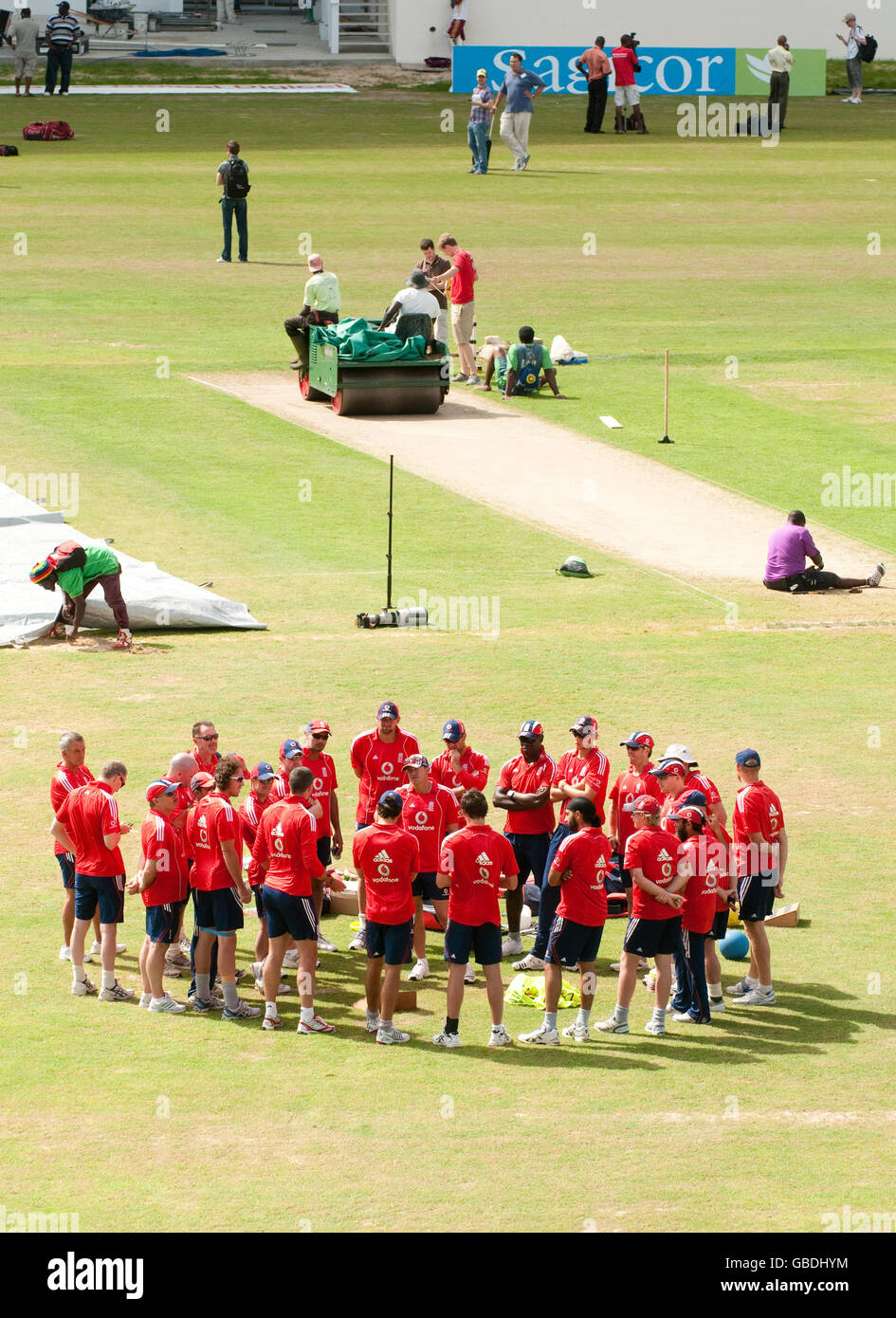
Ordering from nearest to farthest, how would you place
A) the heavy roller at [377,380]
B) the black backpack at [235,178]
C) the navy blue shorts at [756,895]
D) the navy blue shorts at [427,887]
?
the navy blue shorts at [756,895], the navy blue shorts at [427,887], the heavy roller at [377,380], the black backpack at [235,178]

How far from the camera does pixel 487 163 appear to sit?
172ft

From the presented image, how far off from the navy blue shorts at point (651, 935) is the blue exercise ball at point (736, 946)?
162cm

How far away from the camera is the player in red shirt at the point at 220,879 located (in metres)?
12.8

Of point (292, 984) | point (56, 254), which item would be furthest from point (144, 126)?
point (292, 984)

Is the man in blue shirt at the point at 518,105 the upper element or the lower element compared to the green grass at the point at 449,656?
upper

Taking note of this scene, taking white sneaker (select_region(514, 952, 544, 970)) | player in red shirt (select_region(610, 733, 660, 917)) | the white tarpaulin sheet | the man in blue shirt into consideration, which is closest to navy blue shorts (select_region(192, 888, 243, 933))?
white sneaker (select_region(514, 952, 544, 970))

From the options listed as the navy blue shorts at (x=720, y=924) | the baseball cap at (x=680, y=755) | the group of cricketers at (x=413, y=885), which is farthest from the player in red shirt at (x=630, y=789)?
the navy blue shorts at (x=720, y=924)

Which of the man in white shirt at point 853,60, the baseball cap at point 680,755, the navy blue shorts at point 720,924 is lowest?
the navy blue shorts at point 720,924

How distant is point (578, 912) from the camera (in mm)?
12719

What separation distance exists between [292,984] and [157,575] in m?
9.70

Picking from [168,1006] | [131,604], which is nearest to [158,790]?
[168,1006]

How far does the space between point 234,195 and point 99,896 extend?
2856cm

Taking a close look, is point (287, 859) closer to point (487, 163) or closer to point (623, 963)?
point (623, 963)

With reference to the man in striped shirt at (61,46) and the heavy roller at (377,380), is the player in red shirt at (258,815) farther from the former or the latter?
the man in striped shirt at (61,46)
